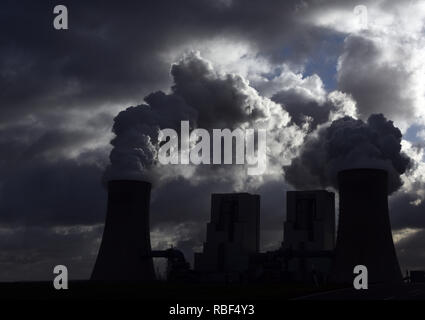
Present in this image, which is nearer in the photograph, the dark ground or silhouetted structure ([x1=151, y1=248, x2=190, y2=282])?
the dark ground

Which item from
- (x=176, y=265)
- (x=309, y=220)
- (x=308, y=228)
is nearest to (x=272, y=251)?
(x=308, y=228)

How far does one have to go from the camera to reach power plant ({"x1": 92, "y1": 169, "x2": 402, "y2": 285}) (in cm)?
6028

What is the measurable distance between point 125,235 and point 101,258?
3821mm

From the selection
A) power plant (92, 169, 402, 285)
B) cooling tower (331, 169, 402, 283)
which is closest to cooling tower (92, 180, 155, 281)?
power plant (92, 169, 402, 285)

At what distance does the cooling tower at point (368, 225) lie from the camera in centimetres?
5972

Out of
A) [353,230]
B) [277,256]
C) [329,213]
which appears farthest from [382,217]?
[329,213]

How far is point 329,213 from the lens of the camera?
90.8m

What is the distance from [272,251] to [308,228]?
→ 1113 centimetres

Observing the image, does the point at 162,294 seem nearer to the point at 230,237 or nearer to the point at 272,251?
the point at 272,251

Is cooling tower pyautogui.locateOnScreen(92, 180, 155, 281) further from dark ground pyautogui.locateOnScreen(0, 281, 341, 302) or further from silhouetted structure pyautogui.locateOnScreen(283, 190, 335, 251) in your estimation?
silhouetted structure pyautogui.locateOnScreen(283, 190, 335, 251)

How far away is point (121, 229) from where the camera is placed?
66.2 meters

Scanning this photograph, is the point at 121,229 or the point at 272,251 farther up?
the point at 121,229

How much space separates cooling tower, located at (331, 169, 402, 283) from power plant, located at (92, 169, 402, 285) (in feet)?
0.32
